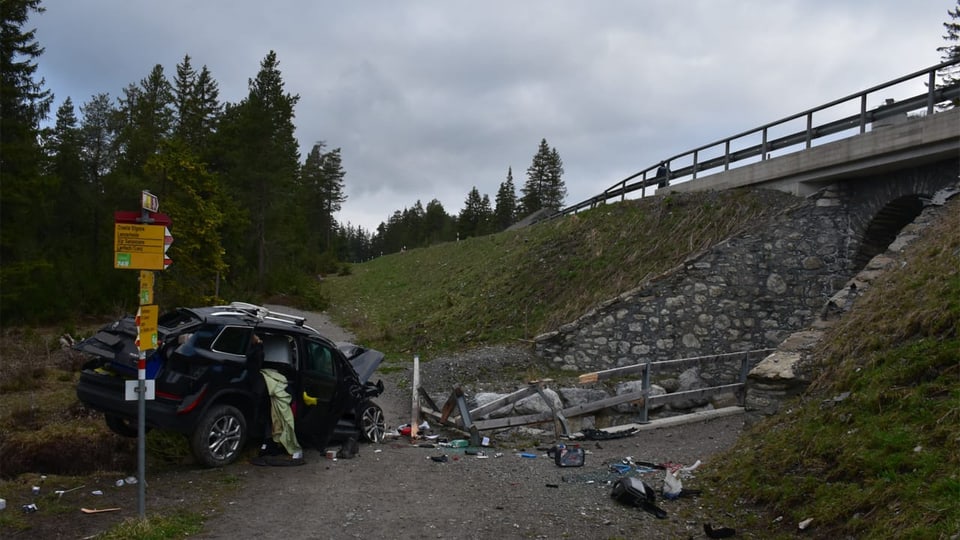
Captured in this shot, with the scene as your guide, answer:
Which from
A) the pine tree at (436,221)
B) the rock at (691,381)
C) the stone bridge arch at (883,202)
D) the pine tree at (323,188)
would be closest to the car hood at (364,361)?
the rock at (691,381)

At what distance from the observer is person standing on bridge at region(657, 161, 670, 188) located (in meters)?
23.1

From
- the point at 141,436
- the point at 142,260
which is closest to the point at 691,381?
the point at 141,436

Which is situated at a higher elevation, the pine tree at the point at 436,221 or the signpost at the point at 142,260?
the pine tree at the point at 436,221

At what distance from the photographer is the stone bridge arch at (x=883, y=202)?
1305 cm

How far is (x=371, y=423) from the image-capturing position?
405 inches

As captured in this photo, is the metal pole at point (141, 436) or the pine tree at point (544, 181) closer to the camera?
the metal pole at point (141, 436)

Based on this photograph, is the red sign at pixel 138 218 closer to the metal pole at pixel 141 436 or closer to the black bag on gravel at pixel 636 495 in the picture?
the metal pole at pixel 141 436

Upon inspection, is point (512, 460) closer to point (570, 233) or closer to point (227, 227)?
point (570, 233)

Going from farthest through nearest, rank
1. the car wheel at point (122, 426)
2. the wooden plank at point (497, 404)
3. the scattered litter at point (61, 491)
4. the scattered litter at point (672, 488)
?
the wooden plank at point (497, 404), the car wheel at point (122, 426), the scattered litter at point (672, 488), the scattered litter at point (61, 491)

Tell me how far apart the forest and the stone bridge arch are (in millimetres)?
21369

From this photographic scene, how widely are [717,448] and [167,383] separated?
8054 millimetres

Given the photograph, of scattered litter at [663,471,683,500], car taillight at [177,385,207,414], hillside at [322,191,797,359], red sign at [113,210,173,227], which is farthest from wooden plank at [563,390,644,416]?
red sign at [113,210,173,227]

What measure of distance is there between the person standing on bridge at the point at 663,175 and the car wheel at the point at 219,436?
1855cm

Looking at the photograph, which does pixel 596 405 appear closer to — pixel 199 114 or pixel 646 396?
pixel 646 396
